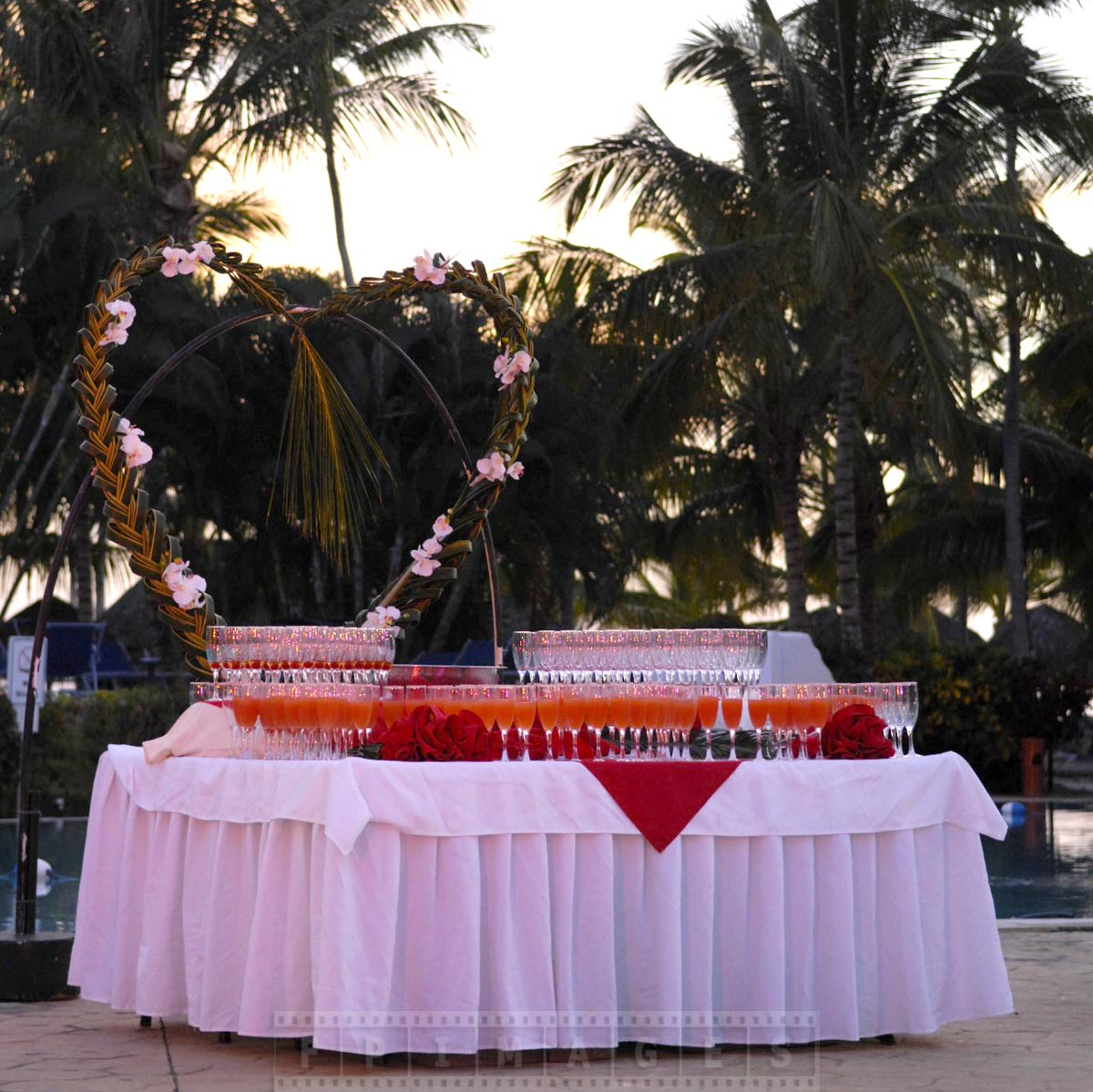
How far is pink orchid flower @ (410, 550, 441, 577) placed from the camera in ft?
19.7

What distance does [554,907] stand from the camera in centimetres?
445

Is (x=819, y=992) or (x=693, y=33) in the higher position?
(x=693, y=33)

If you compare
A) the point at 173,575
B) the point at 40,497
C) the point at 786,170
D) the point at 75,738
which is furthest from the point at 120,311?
the point at 40,497

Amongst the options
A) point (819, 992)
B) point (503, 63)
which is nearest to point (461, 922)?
point (819, 992)

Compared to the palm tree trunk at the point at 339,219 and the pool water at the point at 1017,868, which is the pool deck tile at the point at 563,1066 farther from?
the palm tree trunk at the point at 339,219

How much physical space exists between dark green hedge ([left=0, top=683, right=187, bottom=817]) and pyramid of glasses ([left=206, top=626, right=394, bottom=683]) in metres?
9.58

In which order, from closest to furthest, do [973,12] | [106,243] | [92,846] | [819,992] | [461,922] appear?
[461,922] < [819,992] < [92,846] < [106,243] < [973,12]

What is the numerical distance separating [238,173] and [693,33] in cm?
506

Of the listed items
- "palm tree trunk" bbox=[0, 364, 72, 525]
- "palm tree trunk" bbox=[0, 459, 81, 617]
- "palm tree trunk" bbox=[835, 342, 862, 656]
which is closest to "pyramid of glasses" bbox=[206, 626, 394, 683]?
"palm tree trunk" bbox=[0, 459, 81, 617]

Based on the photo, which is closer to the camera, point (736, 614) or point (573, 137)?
point (573, 137)

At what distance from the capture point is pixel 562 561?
18719 mm

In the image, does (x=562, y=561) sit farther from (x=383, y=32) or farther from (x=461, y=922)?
(x=461, y=922)

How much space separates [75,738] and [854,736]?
35.3 ft

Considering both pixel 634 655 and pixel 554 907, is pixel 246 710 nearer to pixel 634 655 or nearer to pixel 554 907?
pixel 554 907
